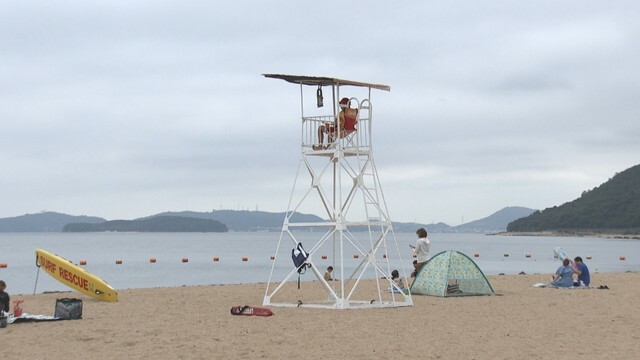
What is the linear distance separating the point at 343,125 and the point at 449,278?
252 inches

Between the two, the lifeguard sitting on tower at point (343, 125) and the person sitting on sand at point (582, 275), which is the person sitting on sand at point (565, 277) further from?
the lifeguard sitting on tower at point (343, 125)

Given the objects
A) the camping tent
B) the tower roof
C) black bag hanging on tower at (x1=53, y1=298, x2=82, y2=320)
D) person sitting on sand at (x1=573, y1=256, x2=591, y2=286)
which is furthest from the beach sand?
the tower roof

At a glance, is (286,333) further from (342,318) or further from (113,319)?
(113,319)

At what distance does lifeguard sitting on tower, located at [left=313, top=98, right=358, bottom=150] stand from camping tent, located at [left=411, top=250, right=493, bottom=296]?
19.7 ft

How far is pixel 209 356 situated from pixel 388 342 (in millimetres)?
3365

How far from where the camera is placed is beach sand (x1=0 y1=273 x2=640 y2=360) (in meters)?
13.3

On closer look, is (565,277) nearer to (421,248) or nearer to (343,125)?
(421,248)

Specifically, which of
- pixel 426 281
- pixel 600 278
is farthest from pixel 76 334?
pixel 600 278

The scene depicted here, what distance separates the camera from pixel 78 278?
75.5ft

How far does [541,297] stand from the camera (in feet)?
74.4

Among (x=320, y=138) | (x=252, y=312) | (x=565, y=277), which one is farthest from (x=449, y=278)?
(x=252, y=312)

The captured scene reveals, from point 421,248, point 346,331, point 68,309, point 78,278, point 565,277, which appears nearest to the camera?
point 346,331

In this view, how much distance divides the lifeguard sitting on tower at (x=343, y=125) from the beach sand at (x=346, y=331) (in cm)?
433

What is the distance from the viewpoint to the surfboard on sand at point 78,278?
2250 cm
